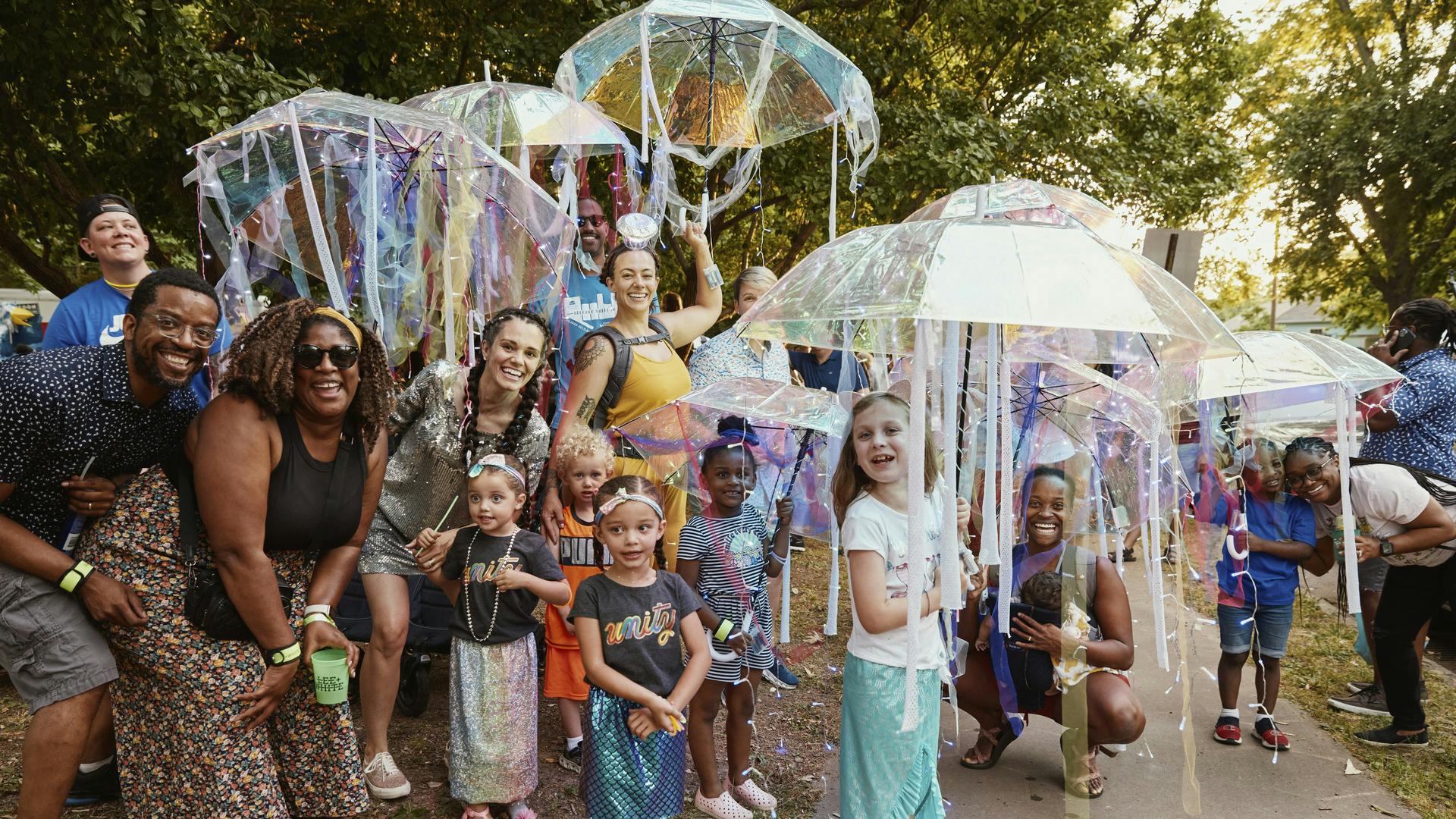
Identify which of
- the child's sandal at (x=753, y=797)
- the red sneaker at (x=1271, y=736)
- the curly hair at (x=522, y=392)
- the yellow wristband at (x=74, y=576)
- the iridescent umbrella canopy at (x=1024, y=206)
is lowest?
the red sneaker at (x=1271, y=736)

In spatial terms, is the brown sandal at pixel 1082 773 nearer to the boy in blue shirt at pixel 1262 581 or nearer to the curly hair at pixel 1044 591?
the curly hair at pixel 1044 591

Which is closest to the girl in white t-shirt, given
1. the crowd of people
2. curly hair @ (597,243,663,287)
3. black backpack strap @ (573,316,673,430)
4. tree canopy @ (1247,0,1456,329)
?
the crowd of people

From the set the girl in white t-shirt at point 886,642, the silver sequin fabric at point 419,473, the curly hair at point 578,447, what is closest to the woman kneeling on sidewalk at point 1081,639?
the girl in white t-shirt at point 886,642

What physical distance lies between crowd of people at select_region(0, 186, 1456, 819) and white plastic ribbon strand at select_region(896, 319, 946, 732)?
34mm

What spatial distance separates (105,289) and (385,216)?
1.10m

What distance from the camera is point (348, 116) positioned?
12.1 ft

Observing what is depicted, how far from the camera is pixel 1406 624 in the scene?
4.36 metres

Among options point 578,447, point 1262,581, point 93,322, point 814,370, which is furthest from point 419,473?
point 1262,581

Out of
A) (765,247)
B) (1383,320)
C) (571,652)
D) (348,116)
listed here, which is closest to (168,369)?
(348,116)

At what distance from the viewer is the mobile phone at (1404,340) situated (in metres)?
4.97

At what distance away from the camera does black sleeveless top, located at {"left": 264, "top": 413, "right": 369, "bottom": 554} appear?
2.48 meters

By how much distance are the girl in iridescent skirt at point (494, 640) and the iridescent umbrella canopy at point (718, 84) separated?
7.55ft

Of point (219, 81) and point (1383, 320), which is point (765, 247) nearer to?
point (219, 81)

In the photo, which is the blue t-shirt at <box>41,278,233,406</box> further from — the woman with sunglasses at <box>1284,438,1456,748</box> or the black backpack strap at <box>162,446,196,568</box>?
the woman with sunglasses at <box>1284,438,1456,748</box>
